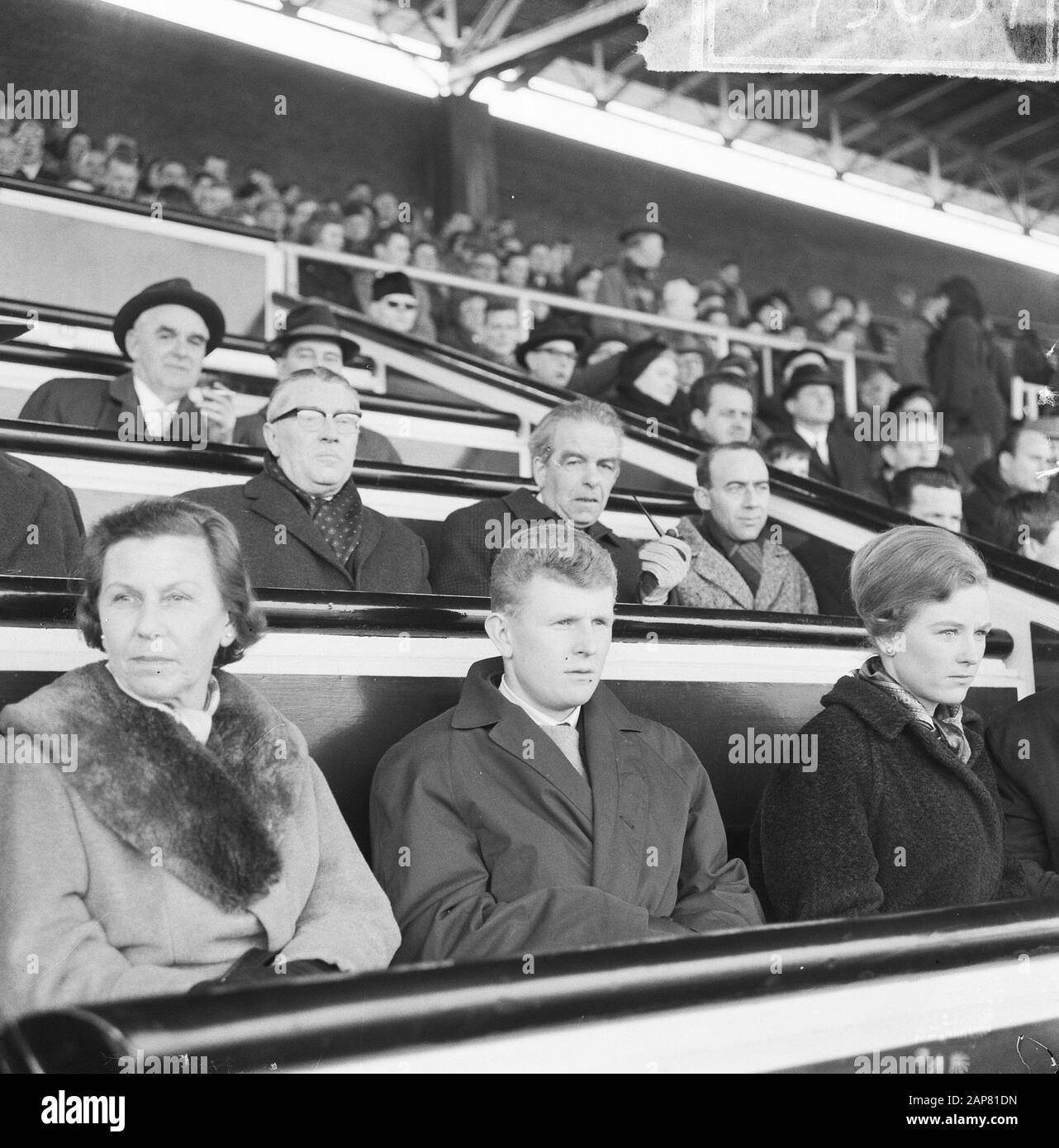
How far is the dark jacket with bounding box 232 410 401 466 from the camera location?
11.7 feet

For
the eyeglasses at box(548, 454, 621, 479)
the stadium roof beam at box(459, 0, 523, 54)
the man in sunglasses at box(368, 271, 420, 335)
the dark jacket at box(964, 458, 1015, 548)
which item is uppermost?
the stadium roof beam at box(459, 0, 523, 54)

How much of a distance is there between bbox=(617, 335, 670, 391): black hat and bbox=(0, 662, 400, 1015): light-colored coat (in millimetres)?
3374

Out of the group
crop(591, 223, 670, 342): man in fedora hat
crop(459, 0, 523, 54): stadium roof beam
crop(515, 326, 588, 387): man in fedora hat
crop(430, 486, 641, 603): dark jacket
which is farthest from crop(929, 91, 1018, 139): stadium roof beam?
crop(430, 486, 641, 603): dark jacket

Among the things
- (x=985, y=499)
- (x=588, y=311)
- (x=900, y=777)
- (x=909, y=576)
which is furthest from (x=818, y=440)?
(x=900, y=777)

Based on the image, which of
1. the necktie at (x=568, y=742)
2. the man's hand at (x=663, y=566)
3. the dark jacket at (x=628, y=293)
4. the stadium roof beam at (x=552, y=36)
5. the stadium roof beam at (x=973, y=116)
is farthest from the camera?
the stadium roof beam at (x=973, y=116)

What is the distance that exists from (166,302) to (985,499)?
2.98 m

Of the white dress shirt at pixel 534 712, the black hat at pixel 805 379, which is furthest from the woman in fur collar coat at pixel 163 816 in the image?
the black hat at pixel 805 379

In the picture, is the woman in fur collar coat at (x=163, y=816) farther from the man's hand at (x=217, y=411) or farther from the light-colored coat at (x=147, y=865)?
the man's hand at (x=217, y=411)

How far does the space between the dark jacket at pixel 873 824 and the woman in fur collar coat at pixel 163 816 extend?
1.93 feet

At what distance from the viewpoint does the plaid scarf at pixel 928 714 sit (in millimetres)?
1932

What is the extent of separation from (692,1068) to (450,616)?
1148 mm

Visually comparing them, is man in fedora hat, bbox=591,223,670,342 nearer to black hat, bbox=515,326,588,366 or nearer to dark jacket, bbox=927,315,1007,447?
dark jacket, bbox=927,315,1007,447

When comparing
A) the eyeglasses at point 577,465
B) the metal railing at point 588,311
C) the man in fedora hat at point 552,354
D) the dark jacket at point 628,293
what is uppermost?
the dark jacket at point 628,293

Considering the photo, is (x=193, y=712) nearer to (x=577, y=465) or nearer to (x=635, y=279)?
(x=577, y=465)
